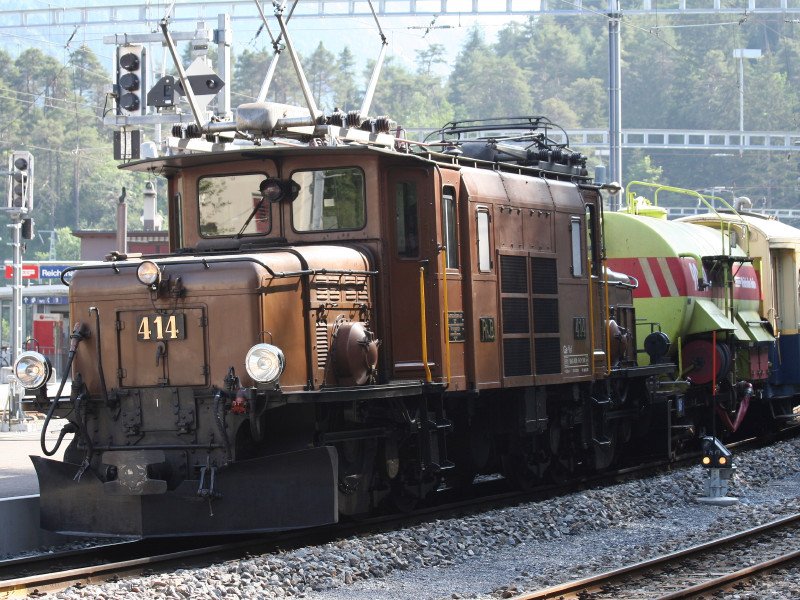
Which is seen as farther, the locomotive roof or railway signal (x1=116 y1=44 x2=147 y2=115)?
railway signal (x1=116 y1=44 x2=147 y2=115)

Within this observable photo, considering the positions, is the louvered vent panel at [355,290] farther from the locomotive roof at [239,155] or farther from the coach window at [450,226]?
the locomotive roof at [239,155]

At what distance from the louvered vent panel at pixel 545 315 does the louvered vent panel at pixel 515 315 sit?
243 mm

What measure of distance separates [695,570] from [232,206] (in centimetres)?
532

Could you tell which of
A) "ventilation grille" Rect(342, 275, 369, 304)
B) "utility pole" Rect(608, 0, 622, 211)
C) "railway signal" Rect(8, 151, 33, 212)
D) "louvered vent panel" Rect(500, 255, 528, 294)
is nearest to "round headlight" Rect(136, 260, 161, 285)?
"ventilation grille" Rect(342, 275, 369, 304)

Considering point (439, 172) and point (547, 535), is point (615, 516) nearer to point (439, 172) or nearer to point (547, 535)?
point (547, 535)

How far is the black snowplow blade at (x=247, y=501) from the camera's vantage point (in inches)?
433

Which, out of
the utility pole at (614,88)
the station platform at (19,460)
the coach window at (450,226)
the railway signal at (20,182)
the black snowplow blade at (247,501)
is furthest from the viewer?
the utility pole at (614,88)

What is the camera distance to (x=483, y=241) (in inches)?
531

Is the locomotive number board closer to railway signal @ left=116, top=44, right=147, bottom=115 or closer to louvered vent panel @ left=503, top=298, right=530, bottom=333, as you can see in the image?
louvered vent panel @ left=503, top=298, right=530, bottom=333

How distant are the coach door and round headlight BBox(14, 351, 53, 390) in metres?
3.16

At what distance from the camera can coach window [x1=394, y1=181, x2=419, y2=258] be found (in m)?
12.4

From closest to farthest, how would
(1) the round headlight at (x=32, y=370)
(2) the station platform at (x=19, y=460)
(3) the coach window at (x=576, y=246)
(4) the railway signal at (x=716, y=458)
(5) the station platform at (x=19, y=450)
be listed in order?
1. (1) the round headlight at (x=32, y=370)
2. (2) the station platform at (x=19, y=460)
3. (5) the station platform at (x=19, y=450)
4. (4) the railway signal at (x=716, y=458)
5. (3) the coach window at (x=576, y=246)

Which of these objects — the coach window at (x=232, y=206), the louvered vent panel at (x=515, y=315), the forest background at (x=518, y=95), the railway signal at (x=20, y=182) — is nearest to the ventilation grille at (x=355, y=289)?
the coach window at (x=232, y=206)

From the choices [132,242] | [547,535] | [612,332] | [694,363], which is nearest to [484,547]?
[547,535]
